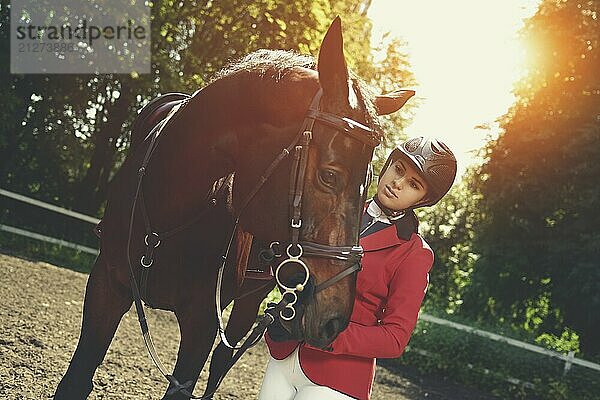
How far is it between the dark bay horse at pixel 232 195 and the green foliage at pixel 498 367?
6.45 metres

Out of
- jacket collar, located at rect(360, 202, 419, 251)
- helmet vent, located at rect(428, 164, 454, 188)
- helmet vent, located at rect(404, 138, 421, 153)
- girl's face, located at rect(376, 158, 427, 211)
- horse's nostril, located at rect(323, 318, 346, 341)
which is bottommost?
horse's nostril, located at rect(323, 318, 346, 341)

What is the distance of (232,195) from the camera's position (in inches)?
92.7

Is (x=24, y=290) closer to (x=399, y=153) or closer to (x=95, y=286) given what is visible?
(x=95, y=286)

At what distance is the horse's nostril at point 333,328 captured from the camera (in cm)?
183

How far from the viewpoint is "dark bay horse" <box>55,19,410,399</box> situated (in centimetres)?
189

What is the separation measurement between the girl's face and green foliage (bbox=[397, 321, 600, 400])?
7.01m

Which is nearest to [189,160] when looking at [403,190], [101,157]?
[403,190]

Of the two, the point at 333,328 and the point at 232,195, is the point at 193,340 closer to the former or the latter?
the point at 232,195

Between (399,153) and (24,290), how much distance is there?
5.96m

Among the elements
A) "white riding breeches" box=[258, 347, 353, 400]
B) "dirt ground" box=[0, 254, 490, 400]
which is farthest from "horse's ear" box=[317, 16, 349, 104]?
"dirt ground" box=[0, 254, 490, 400]

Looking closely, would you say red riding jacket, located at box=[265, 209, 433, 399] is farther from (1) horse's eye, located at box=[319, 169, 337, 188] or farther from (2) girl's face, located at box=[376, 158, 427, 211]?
(1) horse's eye, located at box=[319, 169, 337, 188]

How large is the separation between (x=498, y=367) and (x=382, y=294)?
7497 millimetres

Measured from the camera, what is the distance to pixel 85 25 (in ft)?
37.8

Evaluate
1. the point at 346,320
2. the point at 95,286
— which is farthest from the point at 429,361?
the point at 346,320
